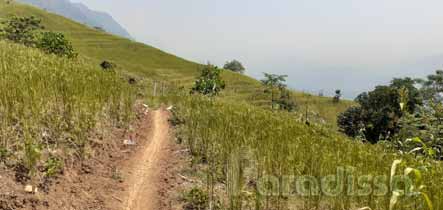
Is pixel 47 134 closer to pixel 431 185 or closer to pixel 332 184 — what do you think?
pixel 332 184

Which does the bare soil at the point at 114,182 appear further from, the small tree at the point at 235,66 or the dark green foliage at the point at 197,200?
the small tree at the point at 235,66

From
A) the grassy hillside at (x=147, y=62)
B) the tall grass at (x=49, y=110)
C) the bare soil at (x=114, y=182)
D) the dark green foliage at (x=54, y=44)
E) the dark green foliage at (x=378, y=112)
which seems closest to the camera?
the bare soil at (x=114, y=182)

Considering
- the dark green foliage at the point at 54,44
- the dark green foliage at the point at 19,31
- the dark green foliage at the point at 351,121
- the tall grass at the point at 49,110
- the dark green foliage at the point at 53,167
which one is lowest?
the dark green foliage at the point at 351,121

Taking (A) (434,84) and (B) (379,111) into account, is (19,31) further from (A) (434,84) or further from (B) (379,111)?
(A) (434,84)

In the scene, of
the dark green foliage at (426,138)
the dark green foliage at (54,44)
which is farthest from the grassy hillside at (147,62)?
the dark green foliage at (426,138)

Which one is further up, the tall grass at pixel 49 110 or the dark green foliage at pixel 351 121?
the tall grass at pixel 49 110

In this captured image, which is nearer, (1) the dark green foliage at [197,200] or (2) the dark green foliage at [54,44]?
(1) the dark green foliage at [197,200]

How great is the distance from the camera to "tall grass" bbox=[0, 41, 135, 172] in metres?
6.33

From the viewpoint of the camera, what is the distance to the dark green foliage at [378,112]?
133 ft

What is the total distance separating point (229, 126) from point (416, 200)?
4122 millimetres

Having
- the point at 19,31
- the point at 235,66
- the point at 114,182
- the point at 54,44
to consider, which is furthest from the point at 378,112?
the point at 235,66

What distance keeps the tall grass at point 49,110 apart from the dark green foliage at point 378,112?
33.2 meters

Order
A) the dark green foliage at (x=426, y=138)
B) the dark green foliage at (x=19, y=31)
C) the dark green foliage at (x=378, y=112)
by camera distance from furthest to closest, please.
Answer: the dark green foliage at (x=19, y=31) → the dark green foliage at (x=378, y=112) → the dark green foliage at (x=426, y=138)

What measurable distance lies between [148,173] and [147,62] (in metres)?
76.6
